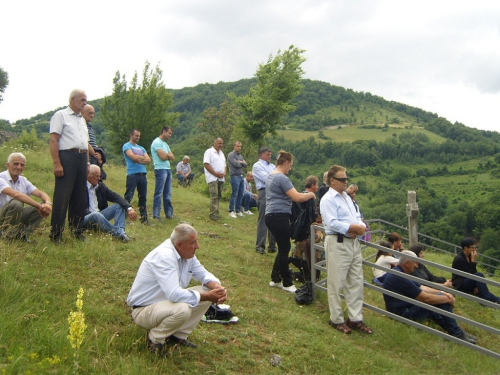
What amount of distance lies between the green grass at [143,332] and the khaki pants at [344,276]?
0.95ft

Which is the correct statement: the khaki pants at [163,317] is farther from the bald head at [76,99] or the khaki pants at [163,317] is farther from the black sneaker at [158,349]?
the bald head at [76,99]

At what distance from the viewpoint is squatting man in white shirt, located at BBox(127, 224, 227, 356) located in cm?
346

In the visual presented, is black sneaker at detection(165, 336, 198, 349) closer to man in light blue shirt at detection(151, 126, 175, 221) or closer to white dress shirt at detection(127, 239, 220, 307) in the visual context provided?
white dress shirt at detection(127, 239, 220, 307)

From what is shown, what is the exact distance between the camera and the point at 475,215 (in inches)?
1561

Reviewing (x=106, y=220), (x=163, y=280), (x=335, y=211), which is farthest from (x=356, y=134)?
(x=163, y=280)

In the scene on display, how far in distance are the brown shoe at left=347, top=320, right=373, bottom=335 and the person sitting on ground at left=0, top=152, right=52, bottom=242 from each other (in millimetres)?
4339

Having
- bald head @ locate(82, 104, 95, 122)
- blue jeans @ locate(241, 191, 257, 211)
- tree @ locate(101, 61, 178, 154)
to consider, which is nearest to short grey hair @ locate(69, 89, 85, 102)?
bald head @ locate(82, 104, 95, 122)

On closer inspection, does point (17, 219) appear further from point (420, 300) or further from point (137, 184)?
point (420, 300)

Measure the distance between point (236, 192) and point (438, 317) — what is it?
692 cm

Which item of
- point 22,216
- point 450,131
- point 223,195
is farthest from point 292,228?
point 450,131

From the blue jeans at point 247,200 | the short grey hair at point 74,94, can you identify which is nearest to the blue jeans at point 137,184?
the short grey hair at point 74,94

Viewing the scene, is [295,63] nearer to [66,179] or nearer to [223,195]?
[223,195]

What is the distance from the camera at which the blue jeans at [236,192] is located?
36.5 feet

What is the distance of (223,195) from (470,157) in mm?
78587
